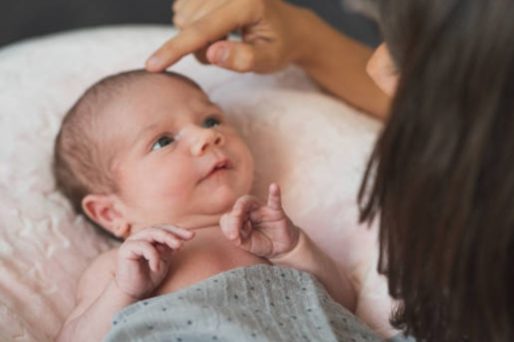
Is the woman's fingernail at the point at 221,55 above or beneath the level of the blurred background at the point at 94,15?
above

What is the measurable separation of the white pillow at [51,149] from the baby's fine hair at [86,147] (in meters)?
0.04

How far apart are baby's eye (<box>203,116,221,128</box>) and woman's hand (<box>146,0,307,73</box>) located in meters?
0.08

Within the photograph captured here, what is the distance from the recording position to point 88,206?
45.4 inches

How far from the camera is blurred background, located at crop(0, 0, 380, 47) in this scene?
6.58 feet

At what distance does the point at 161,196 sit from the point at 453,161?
0.55 metres

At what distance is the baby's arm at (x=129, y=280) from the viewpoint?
0.93 m

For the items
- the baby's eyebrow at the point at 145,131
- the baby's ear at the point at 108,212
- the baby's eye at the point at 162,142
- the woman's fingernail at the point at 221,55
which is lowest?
the baby's ear at the point at 108,212

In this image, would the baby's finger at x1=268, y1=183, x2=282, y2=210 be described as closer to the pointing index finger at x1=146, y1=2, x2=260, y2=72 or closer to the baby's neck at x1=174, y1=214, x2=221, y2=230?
the baby's neck at x1=174, y1=214, x2=221, y2=230

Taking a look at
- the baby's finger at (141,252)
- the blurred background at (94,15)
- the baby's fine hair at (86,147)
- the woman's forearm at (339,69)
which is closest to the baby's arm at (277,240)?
the baby's finger at (141,252)

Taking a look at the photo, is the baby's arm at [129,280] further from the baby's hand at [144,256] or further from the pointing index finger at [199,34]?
the pointing index finger at [199,34]

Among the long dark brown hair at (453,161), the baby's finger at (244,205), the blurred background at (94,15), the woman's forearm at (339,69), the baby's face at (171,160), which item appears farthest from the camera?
the blurred background at (94,15)

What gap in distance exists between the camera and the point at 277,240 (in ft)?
3.46

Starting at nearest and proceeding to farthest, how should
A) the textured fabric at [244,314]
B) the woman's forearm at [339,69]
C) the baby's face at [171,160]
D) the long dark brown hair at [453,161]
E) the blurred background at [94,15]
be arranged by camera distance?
the long dark brown hair at [453,161] → the textured fabric at [244,314] → the baby's face at [171,160] → the woman's forearm at [339,69] → the blurred background at [94,15]

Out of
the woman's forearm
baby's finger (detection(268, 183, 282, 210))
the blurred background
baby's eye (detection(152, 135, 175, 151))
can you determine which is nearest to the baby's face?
baby's eye (detection(152, 135, 175, 151))
